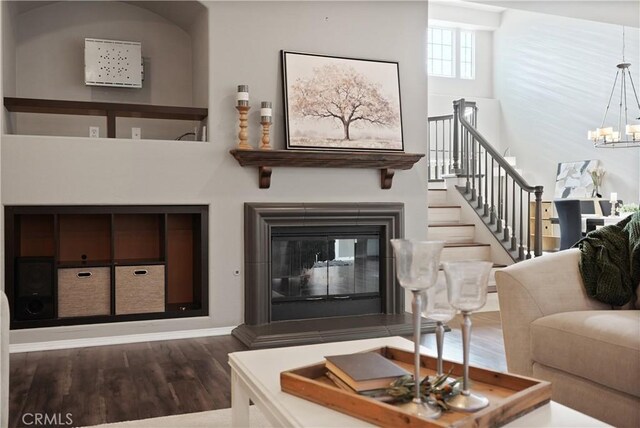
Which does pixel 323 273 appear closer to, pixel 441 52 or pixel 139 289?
pixel 139 289

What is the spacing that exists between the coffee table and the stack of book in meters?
0.10

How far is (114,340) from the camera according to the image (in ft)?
13.9

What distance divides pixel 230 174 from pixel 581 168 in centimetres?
704

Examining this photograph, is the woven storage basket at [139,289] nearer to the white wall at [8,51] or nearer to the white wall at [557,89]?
the white wall at [8,51]

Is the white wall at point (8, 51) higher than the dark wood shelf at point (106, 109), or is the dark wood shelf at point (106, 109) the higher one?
the white wall at point (8, 51)

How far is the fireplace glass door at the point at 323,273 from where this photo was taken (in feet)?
15.4

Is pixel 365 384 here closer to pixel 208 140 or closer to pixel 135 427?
pixel 135 427

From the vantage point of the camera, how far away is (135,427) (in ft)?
8.38

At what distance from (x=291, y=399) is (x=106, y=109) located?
3.45 m

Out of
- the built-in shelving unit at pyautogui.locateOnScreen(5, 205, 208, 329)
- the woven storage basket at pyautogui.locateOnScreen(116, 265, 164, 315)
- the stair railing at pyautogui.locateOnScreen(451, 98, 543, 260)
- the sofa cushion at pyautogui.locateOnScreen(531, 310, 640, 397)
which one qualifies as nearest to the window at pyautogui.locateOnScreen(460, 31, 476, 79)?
the stair railing at pyautogui.locateOnScreen(451, 98, 543, 260)

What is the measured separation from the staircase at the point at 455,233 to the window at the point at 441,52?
4.98 m

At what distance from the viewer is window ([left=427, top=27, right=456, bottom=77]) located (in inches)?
444

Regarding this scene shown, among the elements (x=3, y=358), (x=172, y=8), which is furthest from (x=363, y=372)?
(x=172, y=8)

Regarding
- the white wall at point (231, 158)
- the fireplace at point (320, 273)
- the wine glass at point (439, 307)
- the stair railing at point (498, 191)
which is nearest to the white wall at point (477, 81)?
the stair railing at point (498, 191)
